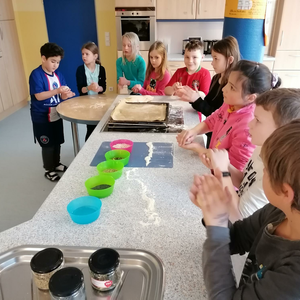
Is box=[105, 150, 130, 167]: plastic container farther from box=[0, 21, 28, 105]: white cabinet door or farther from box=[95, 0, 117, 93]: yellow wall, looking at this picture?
box=[0, 21, 28, 105]: white cabinet door

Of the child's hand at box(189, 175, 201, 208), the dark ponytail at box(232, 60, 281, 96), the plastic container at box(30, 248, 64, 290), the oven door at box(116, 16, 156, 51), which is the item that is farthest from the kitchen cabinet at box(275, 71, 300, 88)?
the plastic container at box(30, 248, 64, 290)

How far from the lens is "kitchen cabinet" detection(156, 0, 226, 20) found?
3.72 metres

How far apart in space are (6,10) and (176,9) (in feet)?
7.92

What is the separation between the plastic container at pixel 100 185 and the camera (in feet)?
3.23

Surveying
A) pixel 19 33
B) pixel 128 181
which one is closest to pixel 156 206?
pixel 128 181

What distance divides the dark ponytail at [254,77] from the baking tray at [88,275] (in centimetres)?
80

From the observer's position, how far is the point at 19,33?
442cm

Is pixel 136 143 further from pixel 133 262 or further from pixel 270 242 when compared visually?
pixel 270 242

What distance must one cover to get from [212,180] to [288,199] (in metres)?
0.20

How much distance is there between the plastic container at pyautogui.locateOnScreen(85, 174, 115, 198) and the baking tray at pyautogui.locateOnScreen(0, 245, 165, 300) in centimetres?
24

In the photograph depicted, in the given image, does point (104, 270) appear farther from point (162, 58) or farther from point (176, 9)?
point (176, 9)

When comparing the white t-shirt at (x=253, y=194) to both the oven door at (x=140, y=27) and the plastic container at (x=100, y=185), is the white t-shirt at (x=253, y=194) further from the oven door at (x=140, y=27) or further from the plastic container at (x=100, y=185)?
the oven door at (x=140, y=27)

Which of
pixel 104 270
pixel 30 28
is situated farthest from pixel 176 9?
pixel 104 270

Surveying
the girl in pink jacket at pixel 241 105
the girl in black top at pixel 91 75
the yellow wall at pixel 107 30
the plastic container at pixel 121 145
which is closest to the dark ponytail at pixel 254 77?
the girl in pink jacket at pixel 241 105
